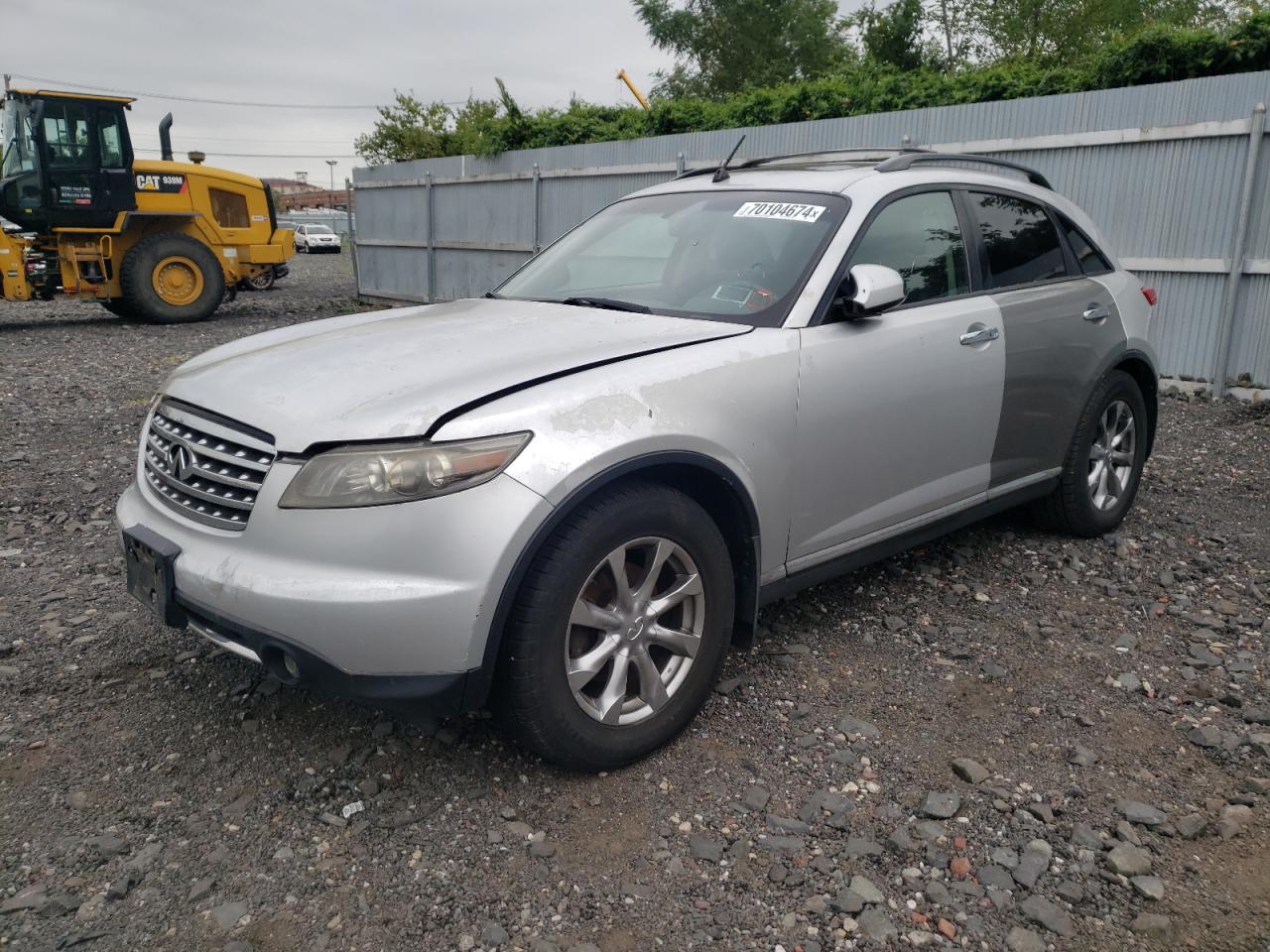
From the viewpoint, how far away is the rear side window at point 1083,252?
4555 millimetres

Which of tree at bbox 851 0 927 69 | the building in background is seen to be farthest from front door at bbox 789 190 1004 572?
the building in background

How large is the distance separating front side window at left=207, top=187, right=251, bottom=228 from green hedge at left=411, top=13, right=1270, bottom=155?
160 inches

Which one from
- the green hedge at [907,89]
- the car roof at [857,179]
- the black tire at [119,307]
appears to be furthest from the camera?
the black tire at [119,307]

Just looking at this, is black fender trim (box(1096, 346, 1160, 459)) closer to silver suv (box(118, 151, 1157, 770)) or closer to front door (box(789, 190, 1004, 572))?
silver suv (box(118, 151, 1157, 770))

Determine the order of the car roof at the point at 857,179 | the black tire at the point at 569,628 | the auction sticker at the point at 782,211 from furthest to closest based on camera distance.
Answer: the car roof at the point at 857,179
the auction sticker at the point at 782,211
the black tire at the point at 569,628

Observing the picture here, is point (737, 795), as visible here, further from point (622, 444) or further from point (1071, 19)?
point (1071, 19)

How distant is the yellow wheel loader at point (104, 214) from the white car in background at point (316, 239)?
93.6 feet

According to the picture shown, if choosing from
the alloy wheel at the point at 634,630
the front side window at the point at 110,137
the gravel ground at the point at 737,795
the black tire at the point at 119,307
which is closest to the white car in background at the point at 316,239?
the black tire at the point at 119,307

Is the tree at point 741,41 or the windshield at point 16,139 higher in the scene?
the tree at point 741,41

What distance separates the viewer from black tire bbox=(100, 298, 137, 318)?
1461cm

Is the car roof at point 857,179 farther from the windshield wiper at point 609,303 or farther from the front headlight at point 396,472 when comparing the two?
the front headlight at point 396,472

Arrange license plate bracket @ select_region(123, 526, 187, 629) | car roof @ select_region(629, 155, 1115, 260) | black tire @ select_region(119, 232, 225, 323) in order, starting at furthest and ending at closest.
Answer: black tire @ select_region(119, 232, 225, 323) → car roof @ select_region(629, 155, 1115, 260) → license plate bracket @ select_region(123, 526, 187, 629)

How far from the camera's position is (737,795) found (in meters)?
2.74

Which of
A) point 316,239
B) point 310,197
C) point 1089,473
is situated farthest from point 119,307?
point 310,197
